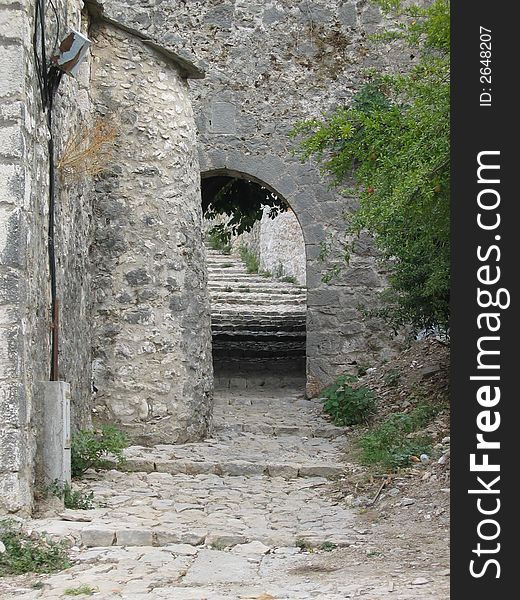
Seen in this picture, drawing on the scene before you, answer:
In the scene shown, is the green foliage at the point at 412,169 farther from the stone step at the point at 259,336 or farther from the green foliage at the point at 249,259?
the green foliage at the point at 249,259

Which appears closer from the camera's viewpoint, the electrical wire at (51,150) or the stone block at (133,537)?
the stone block at (133,537)

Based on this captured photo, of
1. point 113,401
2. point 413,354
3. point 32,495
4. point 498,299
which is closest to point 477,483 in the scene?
point 498,299

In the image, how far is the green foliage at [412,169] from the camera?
5.78 metres

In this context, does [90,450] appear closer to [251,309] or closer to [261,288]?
[251,309]

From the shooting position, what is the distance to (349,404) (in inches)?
354

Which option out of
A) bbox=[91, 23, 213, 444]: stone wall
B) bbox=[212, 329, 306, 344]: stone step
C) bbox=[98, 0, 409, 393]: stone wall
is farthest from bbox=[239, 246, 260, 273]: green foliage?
bbox=[91, 23, 213, 444]: stone wall

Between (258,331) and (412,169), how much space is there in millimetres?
7029

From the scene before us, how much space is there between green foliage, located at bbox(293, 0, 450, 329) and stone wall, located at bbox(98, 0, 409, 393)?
2.69 feet

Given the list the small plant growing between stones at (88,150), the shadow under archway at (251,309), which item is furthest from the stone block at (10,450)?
the shadow under archway at (251,309)

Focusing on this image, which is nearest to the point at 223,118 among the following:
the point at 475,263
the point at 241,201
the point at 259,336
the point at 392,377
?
the point at 241,201

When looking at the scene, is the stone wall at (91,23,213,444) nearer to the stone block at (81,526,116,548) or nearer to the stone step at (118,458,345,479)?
the stone step at (118,458,345,479)

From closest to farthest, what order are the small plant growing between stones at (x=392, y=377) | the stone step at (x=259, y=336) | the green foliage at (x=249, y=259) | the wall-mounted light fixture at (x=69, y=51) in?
the wall-mounted light fixture at (x=69, y=51)
the small plant growing between stones at (x=392, y=377)
the stone step at (x=259, y=336)
the green foliage at (x=249, y=259)

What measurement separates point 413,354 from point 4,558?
248 inches

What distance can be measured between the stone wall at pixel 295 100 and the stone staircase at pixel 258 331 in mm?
1304
